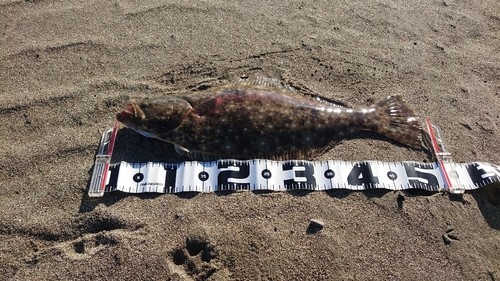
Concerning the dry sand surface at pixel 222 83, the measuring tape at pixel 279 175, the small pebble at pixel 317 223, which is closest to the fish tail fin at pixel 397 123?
the dry sand surface at pixel 222 83

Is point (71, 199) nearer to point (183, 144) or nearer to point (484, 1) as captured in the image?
point (183, 144)

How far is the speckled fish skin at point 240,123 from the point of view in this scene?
3.87 meters

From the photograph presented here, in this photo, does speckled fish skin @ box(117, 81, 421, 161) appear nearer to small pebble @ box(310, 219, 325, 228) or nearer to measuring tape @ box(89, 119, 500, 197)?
measuring tape @ box(89, 119, 500, 197)

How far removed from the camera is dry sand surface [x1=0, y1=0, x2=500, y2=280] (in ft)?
10.8

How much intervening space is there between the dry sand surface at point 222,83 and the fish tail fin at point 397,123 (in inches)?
5.2

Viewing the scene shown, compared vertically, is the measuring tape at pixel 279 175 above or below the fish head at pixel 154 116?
below

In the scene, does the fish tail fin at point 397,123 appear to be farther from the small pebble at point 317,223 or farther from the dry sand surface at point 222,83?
the small pebble at point 317,223

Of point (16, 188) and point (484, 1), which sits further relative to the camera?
point (484, 1)

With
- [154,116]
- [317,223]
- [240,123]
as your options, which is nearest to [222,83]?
[240,123]

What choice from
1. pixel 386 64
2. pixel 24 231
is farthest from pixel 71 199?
pixel 386 64

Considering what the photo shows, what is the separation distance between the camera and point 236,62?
16.1 ft

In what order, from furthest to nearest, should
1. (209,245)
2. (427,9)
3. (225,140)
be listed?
(427,9)
(225,140)
(209,245)

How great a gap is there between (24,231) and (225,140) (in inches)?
88.5

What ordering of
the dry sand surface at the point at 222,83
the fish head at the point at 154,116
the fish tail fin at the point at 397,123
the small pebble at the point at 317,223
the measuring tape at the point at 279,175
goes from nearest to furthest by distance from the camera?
the dry sand surface at the point at 222,83, the small pebble at the point at 317,223, the measuring tape at the point at 279,175, the fish head at the point at 154,116, the fish tail fin at the point at 397,123
